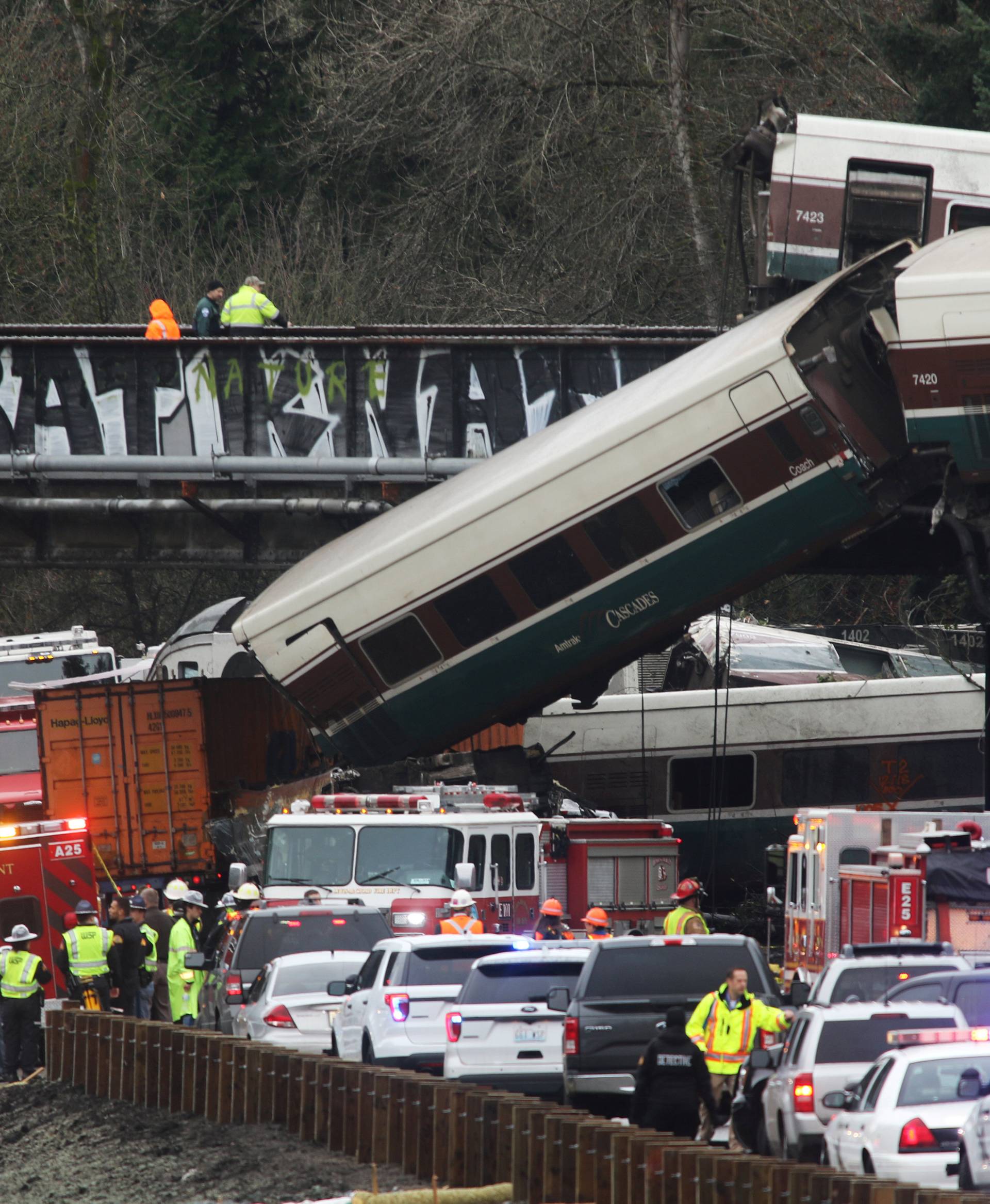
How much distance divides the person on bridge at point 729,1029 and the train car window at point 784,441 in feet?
24.6

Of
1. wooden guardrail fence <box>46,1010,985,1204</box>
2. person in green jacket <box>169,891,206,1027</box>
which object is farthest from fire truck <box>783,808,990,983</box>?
person in green jacket <box>169,891,206,1027</box>

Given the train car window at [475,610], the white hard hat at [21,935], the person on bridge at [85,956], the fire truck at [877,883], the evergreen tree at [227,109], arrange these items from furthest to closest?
the evergreen tree at [227,109]
the train car window at [475,610]
the person on bridge at [85,956]
the white hard hat at [21,935]
the fire truck at [877,883]

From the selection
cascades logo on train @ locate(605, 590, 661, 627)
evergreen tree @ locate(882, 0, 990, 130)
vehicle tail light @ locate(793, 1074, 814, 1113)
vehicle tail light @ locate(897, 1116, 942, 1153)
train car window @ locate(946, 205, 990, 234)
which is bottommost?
vehicle tail light @ locate(793, 1074, 814, 1113)

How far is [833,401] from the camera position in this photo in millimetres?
20094

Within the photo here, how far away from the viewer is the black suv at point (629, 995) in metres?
14.5

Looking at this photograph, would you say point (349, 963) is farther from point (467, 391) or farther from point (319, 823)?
point (467, 391)

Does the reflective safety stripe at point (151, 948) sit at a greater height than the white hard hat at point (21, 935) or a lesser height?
lesser

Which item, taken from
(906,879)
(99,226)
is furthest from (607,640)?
(99,226)

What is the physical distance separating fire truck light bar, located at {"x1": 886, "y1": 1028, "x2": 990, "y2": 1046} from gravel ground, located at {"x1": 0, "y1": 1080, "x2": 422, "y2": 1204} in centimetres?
327

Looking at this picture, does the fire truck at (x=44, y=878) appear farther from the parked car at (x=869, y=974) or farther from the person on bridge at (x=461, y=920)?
the parked car at (x=869, y=974)

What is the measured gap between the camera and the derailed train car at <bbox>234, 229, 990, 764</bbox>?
19875 millimetres

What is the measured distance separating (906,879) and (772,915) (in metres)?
11.9

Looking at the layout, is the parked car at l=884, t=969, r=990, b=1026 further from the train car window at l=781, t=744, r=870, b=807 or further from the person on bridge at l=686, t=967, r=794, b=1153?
the train car window at l=781, t=744, r=870, b=807

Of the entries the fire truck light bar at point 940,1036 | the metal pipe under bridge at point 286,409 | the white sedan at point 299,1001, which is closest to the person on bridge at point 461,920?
the white sedan at point 299,1001
